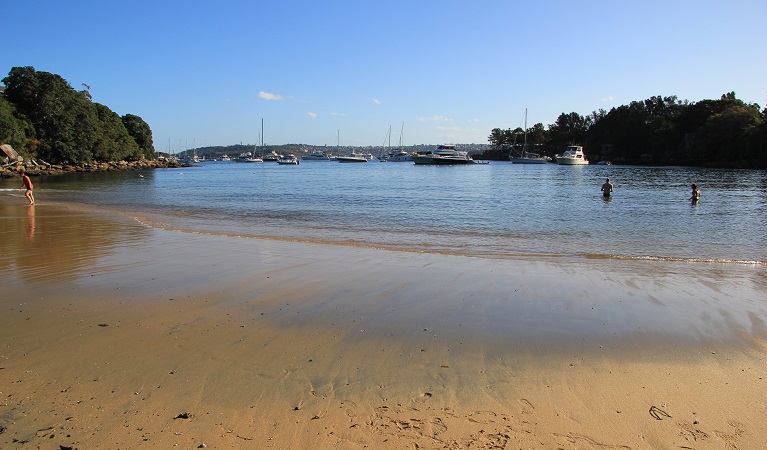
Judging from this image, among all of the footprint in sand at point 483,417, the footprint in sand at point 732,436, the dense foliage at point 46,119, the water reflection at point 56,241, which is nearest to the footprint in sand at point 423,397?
the footprint in sand at point 483,417

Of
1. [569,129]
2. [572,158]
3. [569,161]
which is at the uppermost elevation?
[569,129]

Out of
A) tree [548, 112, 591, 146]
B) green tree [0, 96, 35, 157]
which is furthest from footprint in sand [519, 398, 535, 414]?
tree [548, 112, 591, 146]

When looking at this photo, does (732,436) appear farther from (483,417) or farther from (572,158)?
(572,158)

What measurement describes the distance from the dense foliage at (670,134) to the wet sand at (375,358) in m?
109

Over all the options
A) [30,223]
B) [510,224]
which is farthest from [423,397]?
[30,223]

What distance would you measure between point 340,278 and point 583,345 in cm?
451

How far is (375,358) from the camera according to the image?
16.1 feet

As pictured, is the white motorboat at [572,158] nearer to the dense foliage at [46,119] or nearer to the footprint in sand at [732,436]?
the dense foliage at [46,119]

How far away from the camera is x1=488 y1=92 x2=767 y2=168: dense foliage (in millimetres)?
96375

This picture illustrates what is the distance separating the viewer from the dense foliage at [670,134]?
96.4m

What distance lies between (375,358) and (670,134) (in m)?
154

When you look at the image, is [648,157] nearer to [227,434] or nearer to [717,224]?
[717,224]

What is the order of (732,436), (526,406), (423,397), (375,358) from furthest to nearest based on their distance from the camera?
1. (375,358)
2. (423,397)
3. (526,406)
4. (732,436)

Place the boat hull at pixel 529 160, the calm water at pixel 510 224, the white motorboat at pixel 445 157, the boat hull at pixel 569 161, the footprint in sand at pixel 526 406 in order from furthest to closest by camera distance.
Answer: the boat hull at pixel 529 160, the boat hull at pixel 569 161, the white motorboat at pixel 445 157, the calm water at pixel 510 224, the footprint in sand at pixel 526 406
